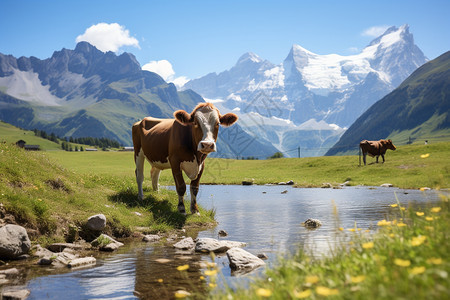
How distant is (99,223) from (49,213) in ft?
4.76

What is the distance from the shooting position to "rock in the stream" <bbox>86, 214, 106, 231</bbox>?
39.8ft

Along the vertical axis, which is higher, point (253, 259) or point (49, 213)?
point (49, 213)

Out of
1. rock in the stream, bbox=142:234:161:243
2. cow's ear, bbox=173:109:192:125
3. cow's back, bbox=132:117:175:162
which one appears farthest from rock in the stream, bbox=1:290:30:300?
cow's back, bbox=132:117:175:162

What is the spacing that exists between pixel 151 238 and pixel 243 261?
15.8 feet

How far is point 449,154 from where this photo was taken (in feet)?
155

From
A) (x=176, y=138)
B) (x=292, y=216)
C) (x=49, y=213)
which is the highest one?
(x=176, y=138)

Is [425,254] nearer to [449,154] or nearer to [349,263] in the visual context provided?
[349,263]

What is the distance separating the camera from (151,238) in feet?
41.7

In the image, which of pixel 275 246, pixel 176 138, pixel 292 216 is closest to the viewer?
pixel 275 246

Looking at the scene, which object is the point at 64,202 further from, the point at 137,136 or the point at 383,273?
the point at 383,273

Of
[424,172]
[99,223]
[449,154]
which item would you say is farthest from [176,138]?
[449,154]

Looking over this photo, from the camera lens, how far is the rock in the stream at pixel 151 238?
1261 cm

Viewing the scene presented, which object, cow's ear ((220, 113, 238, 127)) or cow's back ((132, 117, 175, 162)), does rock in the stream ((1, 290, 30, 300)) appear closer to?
cow's ear ((220, 113, 238, 127))

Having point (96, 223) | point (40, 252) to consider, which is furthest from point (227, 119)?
point (40, 252)
